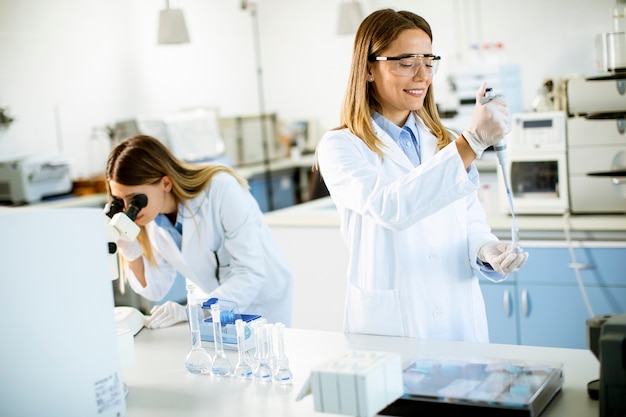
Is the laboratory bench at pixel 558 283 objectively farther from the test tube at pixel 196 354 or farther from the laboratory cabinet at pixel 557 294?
the test tube at pixel 196 354

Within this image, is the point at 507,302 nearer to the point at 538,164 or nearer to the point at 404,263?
the point at 538,164

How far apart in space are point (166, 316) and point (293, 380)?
0.68 m

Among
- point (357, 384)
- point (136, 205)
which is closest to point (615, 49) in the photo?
point (136, 205)

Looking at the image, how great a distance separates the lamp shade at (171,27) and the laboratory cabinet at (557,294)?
7.99 feet

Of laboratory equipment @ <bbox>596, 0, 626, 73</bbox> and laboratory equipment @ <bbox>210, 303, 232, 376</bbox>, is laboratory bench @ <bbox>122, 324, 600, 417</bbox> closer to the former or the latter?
laboratory equipment @ <bbox>210, 303, 232, 376</bbox>

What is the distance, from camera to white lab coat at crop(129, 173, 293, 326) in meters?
2.41

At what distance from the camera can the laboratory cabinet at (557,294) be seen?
10.2ft

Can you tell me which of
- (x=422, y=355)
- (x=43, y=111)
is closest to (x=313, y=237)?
(x=422, y=355)

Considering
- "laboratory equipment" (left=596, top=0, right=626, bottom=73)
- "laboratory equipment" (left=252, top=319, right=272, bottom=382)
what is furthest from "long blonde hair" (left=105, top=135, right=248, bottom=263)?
"laboratory equipment" (left=596, top=0, right=626, bottom=73)

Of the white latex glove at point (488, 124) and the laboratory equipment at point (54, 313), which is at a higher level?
the white latex glove at point (488, 124)

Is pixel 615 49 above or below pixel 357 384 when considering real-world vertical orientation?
above

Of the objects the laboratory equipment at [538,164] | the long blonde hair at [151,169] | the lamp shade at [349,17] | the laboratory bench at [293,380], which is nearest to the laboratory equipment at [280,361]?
the laboratory bench at [293,380]

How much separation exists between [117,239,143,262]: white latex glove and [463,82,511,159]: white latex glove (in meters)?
1.25

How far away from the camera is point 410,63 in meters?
2.01
